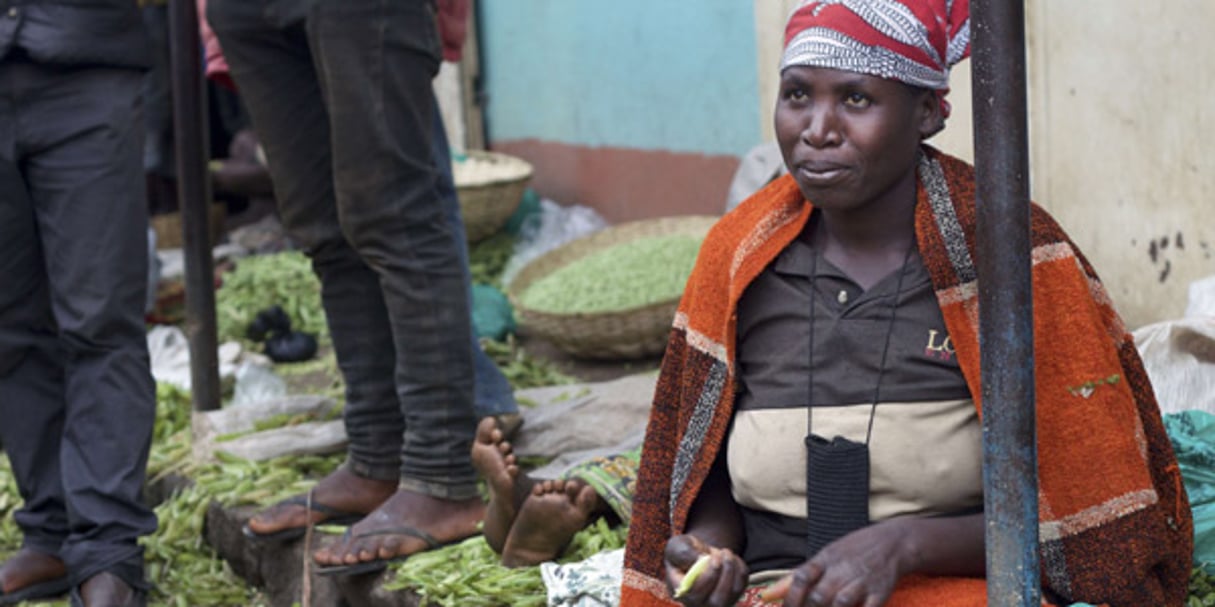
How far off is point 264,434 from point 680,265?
1.70 meters

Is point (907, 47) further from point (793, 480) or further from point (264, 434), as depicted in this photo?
point (264, 434)

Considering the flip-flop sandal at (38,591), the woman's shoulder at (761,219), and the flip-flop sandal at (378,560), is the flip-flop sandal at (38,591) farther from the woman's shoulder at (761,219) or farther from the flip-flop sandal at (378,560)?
the woman's shoulder at (761,219)

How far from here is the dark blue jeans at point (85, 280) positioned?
3.53 meters

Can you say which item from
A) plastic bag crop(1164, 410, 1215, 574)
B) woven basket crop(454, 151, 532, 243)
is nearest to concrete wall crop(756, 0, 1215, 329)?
plastic bag crop(1164, 410, 1215, 574)

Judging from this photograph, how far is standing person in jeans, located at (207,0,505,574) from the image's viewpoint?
10.7 ft

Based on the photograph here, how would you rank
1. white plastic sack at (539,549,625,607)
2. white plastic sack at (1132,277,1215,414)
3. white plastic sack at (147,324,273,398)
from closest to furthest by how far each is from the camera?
white plastic sack at (539,549,625,607)
white plastic sack at (1132,277,1215,414)
white plastic sack at (147,324,273,398)

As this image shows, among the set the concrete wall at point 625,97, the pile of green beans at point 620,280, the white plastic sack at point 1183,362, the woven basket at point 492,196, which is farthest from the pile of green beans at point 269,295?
the white plastic sack at point 1183,362

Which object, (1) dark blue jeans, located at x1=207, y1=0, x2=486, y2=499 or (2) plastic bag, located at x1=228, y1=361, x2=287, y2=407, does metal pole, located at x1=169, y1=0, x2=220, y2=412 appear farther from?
(1) dark blue jeans, located at x1=207, y1=0, x2=486, y2=499

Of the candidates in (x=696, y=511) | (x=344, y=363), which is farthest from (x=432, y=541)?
(x=696, y=511)

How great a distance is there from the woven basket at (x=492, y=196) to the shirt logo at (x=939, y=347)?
4489 mm

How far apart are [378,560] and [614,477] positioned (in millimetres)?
577

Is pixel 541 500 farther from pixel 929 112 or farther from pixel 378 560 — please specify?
pixel 929 112

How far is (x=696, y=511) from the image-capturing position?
2398 millimetres

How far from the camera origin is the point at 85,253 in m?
3.53
